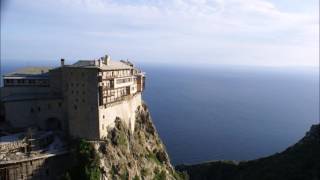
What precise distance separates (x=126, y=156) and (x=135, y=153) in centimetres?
477

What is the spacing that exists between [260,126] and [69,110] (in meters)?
123

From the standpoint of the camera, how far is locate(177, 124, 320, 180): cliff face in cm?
8750

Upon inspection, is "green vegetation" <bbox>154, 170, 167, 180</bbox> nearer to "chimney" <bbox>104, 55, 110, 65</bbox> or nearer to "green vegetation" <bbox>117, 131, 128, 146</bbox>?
"green vegetation" <bbox>117, 131, 128, 146</bbox>

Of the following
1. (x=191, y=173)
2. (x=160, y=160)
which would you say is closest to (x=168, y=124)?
(x=191, y=173)

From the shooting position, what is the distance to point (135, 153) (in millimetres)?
64625

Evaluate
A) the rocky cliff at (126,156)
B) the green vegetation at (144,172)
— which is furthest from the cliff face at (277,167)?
the green vegetation at (144,172)

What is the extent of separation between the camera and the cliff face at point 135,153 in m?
55.5

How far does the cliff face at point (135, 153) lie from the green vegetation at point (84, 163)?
962 mm

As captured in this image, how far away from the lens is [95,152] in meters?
53.5

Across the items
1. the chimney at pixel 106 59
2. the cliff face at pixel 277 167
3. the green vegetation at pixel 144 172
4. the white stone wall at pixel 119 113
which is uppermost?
the chimney at pixel 106 59

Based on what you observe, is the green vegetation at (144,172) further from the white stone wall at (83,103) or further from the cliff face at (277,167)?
the cliff face at (277,167)

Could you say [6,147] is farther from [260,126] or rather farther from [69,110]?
[260,126]

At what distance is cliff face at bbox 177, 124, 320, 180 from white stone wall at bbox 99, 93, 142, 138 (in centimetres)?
3241

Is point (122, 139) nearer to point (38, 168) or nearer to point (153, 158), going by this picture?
point (153, 158)
